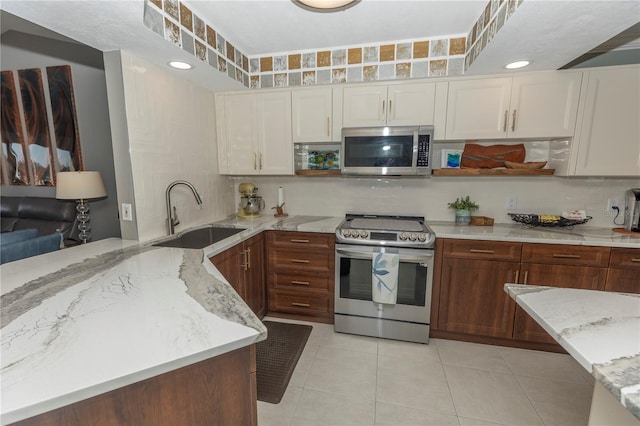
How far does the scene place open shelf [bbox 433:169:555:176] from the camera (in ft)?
7.62

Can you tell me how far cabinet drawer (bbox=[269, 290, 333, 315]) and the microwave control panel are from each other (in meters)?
1.40

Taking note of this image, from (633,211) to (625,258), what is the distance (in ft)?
1.80

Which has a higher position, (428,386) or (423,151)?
(423,151)

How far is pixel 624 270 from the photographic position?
6.57 ft

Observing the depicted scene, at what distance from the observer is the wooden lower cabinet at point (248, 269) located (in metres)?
2.02

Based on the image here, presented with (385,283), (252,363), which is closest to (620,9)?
(385,283)

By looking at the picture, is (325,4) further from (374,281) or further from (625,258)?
(625,258)

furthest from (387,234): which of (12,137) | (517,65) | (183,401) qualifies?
(12,137)

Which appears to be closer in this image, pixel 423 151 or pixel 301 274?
pixel 423 151

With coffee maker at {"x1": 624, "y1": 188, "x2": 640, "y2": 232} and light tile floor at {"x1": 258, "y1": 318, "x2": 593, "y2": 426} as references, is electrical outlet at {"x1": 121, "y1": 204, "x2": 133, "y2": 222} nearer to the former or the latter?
light tile floor at {"x1": 258, "y1": 318, "x2": 593, "y2": 426}

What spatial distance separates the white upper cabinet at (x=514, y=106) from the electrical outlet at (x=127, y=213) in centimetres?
253

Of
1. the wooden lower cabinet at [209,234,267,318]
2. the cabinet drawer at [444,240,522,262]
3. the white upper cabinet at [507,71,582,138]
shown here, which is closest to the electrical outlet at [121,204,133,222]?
the wooden lower cabinet at [209,234,267,318]

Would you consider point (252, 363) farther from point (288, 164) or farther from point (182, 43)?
point (288, 164)

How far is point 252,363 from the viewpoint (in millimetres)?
962
